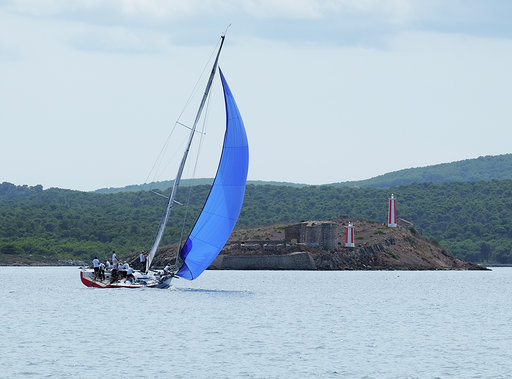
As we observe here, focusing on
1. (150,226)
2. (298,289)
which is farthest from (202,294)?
(150,226)

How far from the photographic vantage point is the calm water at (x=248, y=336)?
2986 centimetres

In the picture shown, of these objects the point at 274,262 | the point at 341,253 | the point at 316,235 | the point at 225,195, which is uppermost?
the point at 316,235

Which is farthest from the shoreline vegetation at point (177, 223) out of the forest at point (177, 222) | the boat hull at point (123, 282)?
the boat hull at point (123, 282)

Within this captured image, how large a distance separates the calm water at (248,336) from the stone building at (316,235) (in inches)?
2427

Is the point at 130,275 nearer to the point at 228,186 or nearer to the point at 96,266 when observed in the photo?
the point at 96,266

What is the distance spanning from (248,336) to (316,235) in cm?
8692

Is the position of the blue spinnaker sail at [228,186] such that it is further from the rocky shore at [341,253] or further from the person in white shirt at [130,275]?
the rocky shore at [341,253]

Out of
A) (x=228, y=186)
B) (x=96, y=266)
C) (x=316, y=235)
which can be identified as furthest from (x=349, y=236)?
(x=228, y=186)

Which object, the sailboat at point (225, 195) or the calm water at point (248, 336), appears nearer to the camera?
the calm water at point (248, 336)

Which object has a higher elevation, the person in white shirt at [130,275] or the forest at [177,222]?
the forest at [177,222]

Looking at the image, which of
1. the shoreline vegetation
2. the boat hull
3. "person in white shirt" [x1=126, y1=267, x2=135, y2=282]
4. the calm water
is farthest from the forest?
the calm water

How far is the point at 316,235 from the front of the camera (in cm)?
12450

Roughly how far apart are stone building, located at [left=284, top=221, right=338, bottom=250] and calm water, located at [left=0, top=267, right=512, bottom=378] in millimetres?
61633

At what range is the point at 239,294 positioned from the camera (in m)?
61.7
